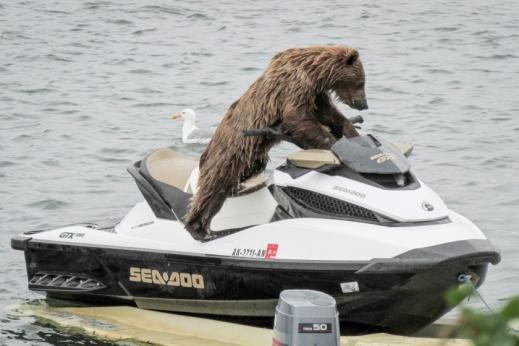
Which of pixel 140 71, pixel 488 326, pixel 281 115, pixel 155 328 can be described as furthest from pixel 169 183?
pixel 140 71

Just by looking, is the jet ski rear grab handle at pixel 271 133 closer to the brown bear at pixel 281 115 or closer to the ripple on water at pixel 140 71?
the brown bear at pixel 281 115

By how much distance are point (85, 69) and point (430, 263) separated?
9619mm

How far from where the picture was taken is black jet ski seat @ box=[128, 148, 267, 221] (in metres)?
4.81

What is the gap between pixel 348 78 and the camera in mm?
4457

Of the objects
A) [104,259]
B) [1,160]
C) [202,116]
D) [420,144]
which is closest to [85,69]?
[202,116]

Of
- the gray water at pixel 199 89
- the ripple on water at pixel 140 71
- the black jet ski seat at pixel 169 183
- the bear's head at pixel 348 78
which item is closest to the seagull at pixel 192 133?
the gray water at pixel 199 89

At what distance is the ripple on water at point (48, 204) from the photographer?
787cm

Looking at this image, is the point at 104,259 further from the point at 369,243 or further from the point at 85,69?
the point at 85,69

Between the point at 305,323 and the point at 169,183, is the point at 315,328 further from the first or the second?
the point at 169,183

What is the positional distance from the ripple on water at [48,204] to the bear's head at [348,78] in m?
3.93

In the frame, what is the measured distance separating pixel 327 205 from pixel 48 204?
4.10 m

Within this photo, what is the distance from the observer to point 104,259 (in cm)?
498

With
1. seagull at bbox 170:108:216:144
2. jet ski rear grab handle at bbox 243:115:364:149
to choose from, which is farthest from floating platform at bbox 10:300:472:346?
seagull at bbox 170:108:216:144

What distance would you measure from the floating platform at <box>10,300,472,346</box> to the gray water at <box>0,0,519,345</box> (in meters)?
0.11
